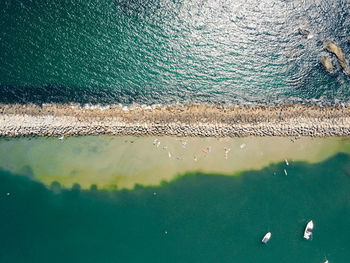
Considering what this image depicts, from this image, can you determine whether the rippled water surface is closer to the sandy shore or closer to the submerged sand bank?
the sandy shore

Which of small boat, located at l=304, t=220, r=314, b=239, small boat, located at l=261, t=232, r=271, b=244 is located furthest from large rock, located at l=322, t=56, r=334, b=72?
small boat, located at l=261, t=232, r=271, b=244

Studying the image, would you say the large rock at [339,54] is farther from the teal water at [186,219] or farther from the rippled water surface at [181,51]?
the teal water at [186,219]

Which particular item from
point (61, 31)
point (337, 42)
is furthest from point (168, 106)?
point (337, 42)

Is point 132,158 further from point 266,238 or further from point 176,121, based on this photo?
point 266,238

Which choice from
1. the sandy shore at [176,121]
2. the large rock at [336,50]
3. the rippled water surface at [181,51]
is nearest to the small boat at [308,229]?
the sandy shore at [176,121]

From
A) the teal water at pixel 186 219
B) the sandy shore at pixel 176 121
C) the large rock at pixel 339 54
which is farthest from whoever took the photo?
the large rock at pixel 339 54
